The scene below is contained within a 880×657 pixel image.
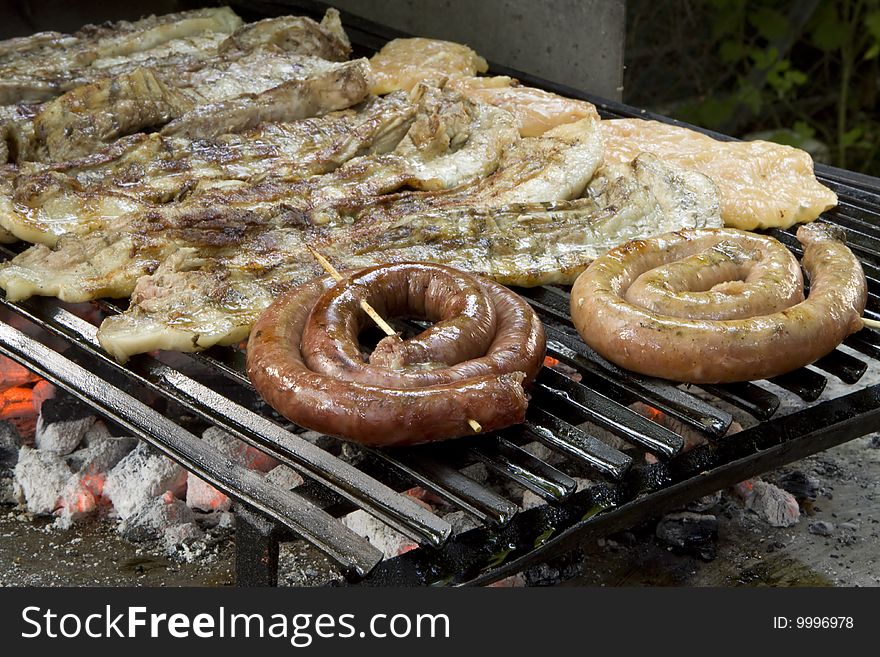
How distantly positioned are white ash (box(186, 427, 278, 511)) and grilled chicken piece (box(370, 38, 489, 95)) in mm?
2456

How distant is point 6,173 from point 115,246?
859 mm

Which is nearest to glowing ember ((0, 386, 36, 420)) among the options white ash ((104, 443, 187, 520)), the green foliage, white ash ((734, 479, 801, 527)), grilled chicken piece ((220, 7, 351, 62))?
white ash ((104, 443, 187, 520))

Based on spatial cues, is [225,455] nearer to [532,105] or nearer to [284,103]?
[284,103]

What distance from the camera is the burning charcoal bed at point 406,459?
9.22 feet

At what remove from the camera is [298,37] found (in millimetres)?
6363

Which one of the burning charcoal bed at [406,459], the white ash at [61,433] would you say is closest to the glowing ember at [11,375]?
the burning charcoal bed at [406,459]

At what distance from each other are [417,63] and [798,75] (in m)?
4.79

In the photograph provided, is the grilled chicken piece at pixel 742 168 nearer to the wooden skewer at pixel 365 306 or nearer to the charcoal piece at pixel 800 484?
the charcoal piece at pixel 800 484

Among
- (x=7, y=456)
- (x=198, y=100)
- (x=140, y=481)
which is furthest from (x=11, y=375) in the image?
(x=198, y=100)

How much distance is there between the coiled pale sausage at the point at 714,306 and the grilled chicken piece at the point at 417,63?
7.65ft

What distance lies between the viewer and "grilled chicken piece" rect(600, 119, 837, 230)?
4680mm

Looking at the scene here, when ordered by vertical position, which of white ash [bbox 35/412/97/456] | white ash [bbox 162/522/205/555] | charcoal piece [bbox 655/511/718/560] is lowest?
white ash [bbox 35/412/97/456]

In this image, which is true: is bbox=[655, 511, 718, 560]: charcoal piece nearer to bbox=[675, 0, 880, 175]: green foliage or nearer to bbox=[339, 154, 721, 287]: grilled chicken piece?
bbox=[339, 154, 721, 287]: grilled chicken piece

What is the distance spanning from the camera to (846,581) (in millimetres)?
3686
